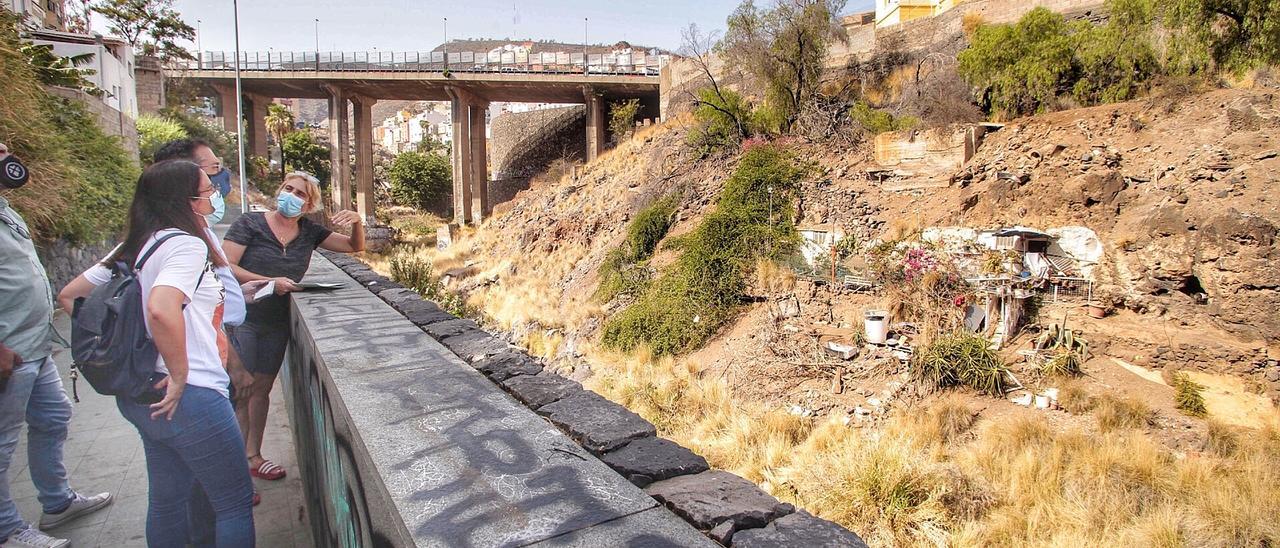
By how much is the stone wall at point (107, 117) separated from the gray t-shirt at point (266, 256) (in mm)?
11934

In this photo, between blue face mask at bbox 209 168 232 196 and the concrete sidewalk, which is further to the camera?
blue face mask at bbox 209 168 232 196

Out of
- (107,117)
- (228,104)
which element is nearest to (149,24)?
(228,104)

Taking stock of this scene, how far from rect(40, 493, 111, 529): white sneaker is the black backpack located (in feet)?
5.08

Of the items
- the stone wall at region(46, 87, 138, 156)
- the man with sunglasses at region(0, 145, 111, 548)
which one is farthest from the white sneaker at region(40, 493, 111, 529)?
the stone wall at region(46, 87, 138, 156)

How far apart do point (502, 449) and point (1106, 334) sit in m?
9.20

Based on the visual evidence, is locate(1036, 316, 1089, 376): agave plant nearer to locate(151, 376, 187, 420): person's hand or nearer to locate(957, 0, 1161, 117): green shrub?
locate(957, 0, 1161, 117): green shrub

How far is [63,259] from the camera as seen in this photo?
365 inches

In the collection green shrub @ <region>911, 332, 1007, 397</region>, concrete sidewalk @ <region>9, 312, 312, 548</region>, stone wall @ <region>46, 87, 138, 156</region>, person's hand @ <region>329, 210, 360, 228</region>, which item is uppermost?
stone wall @ <region>46, 87, 138, 156</region>

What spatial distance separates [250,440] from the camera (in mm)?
3557

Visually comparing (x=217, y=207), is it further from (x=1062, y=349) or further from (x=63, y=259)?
(x=1062, y=349)

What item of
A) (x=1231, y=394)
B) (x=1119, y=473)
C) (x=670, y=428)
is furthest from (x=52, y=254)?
(x=1231, y=394)

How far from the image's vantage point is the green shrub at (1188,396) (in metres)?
7.33

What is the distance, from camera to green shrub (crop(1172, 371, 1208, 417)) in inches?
288

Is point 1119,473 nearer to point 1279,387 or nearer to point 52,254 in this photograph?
point 1279,387
